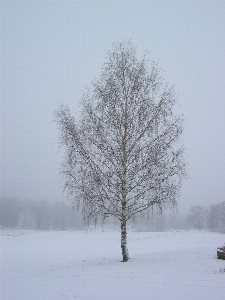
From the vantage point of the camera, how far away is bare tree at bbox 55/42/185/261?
48.3ft

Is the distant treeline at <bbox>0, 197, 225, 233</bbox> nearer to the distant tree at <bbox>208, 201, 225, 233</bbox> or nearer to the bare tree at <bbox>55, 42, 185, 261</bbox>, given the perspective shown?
the distant tree at <bbox>208, 201, 225, 233</bbox>

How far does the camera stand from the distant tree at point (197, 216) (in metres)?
121

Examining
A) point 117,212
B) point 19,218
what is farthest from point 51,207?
point 117,212

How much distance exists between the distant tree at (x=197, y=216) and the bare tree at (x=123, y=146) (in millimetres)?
113901

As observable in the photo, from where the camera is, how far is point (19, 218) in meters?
141

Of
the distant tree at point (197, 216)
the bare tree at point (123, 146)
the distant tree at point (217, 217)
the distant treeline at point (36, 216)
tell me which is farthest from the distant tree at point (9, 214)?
the bare tree at point (123, 146)

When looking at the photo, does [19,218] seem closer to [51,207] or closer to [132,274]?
[51,207]

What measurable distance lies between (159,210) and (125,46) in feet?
33.7

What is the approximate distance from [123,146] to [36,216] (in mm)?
132154

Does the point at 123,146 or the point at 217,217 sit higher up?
the point at 123,146

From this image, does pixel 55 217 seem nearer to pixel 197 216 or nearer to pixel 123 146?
pixel 197 216

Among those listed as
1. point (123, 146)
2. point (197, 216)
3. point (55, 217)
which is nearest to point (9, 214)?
point (55, 217)

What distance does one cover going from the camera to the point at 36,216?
449 feet

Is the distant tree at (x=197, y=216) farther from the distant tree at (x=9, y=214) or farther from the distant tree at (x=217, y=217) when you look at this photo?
the distant tree at (x=9, y=214)
